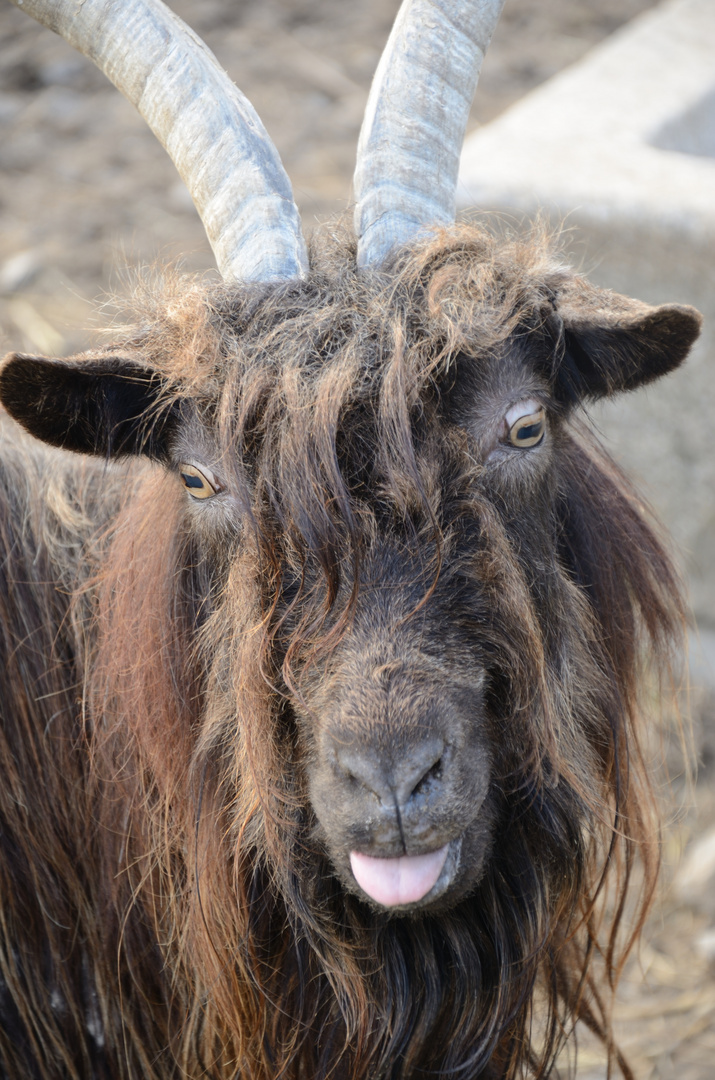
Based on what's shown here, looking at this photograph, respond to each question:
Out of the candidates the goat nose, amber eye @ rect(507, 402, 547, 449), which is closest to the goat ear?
amber eye @ rect(507, 402, 547, 449)

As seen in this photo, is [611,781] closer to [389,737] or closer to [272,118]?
[389,737]

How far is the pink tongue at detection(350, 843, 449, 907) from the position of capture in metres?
1.87

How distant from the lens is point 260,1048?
94.3 inches

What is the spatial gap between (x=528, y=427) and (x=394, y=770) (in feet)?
2.42

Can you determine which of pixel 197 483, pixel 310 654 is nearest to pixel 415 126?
pixel 197 483

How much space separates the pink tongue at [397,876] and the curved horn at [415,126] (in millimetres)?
1196

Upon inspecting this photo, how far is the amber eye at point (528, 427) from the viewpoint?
2066mm

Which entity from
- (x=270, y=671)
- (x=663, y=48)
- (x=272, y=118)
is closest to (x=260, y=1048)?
(x=270, y=671)

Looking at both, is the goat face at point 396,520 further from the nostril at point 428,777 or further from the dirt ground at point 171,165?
the dirt ground at point 171,165

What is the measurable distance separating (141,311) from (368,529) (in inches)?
31.2

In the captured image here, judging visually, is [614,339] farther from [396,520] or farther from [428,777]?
[428,777]

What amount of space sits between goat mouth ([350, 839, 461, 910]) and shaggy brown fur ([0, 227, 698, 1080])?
5 cm

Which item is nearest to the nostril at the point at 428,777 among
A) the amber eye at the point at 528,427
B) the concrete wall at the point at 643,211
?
the amber eye at the point at 528,427

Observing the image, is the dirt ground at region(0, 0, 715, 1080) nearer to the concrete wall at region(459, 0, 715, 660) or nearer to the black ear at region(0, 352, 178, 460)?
the concrete wall at region(459, 0, 715, 660)
